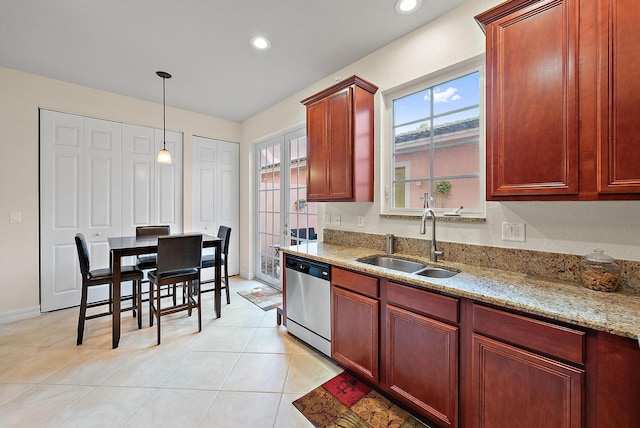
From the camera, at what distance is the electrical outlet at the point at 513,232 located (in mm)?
1689

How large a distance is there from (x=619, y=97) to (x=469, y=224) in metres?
0.99

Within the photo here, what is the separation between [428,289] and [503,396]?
1.82ft

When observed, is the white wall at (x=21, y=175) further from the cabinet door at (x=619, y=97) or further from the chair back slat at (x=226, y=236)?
the cabinet door at (x=619, y=97)

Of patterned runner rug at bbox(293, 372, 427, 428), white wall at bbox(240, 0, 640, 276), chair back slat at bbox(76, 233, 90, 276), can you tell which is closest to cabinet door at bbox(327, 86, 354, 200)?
white wall at bbox(240, 0, 640, 276)

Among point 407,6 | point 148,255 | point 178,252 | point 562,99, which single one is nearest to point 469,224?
point 562,99

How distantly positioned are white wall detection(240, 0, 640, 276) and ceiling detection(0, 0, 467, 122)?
0.12m

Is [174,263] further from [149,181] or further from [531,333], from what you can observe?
[531,333]

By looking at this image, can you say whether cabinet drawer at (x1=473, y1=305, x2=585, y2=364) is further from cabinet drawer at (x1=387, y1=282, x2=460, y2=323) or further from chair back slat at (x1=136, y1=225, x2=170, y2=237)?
chair back slat at (x1=136, y1=225, x2=170, y2=237)

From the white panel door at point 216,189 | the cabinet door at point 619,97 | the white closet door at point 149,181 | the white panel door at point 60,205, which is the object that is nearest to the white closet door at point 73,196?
the white panel door at point 60,205

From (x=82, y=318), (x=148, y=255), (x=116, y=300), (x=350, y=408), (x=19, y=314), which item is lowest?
(x=350, y=408)

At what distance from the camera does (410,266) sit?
2.10 m

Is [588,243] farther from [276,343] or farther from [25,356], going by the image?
[25,356]

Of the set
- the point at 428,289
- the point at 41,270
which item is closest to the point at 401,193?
the point at 428,289

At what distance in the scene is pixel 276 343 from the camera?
98.3 inches
